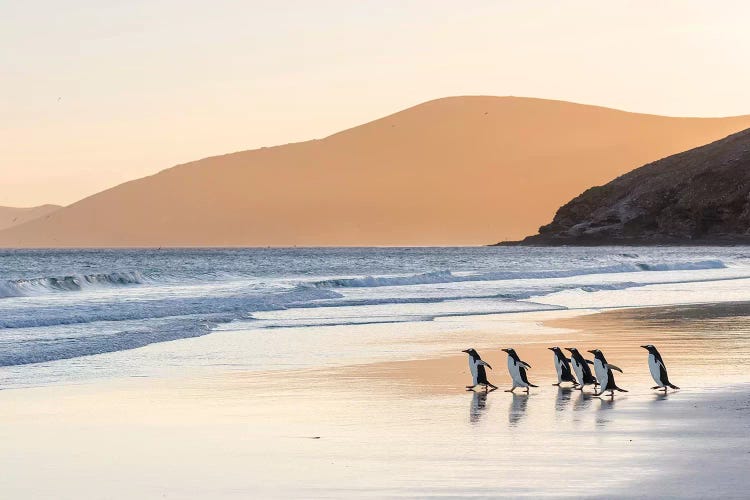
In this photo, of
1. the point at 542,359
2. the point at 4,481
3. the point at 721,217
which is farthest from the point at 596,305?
the point at 721,217

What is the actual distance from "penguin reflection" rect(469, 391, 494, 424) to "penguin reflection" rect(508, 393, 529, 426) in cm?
30

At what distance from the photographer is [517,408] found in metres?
12.7

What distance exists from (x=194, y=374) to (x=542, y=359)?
17.5 ft

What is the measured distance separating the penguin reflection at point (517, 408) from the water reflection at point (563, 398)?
0.35 metres

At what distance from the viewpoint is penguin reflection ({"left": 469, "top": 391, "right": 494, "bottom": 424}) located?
39.0 ft

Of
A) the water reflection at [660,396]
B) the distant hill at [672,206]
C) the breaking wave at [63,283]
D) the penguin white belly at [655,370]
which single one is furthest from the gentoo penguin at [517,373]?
the distant hill at [672,206]

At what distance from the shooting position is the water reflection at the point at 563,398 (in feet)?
42.1

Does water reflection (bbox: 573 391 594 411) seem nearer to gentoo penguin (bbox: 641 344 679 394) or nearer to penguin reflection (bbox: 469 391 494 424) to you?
gentoo penguin (bbox: 641 344 679 394)

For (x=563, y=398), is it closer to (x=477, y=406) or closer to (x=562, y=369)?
(x=562, y=369)

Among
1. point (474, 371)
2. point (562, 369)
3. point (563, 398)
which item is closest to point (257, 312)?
point (562, 369)

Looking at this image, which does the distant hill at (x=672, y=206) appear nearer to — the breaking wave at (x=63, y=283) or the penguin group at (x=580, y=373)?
the breaking wave at (x=63, y=283)

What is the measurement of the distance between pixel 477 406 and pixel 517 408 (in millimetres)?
437

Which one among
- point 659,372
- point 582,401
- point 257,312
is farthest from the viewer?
point 257,312

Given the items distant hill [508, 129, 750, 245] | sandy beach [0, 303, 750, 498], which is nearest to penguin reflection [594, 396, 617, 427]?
sandy beach [0, 303, 750, 498]
